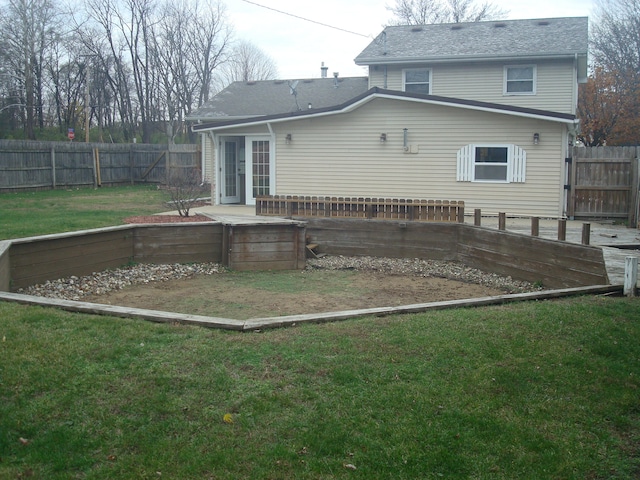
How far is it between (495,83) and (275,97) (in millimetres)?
8752

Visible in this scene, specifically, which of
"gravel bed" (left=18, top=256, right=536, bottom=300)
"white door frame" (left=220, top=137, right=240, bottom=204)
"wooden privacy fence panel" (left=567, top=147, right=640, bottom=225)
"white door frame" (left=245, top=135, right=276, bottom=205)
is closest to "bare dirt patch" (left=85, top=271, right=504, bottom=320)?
"gravel bed" (left=18, top=256, right=536, bottom=300)

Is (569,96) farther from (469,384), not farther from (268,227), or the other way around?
(469,384)

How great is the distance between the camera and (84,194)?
21766 millimetres

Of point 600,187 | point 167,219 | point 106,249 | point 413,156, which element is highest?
point 413,156

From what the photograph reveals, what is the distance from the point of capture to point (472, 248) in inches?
465

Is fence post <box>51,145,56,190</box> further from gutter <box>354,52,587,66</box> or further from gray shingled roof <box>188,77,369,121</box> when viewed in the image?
gutter <box>354,52,587,66</box>

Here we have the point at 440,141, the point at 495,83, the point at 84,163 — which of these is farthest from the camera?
the point at 84,163

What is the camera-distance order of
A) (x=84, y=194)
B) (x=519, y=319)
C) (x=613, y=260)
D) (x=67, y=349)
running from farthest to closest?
1. (x=84, y=194)
2. (x=613, y=260)
3. (x=519, y=319)
4. (x=67, y=349)

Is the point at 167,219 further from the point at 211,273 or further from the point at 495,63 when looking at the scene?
the point at 495,63

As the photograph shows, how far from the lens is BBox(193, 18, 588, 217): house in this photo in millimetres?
15320

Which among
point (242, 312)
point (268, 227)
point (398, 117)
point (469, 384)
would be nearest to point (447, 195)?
point (398, 117)

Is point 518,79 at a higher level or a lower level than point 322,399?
higher

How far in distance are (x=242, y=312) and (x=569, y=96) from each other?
1568cm

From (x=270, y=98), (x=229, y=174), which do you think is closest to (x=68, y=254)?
(x=229, y=174)
